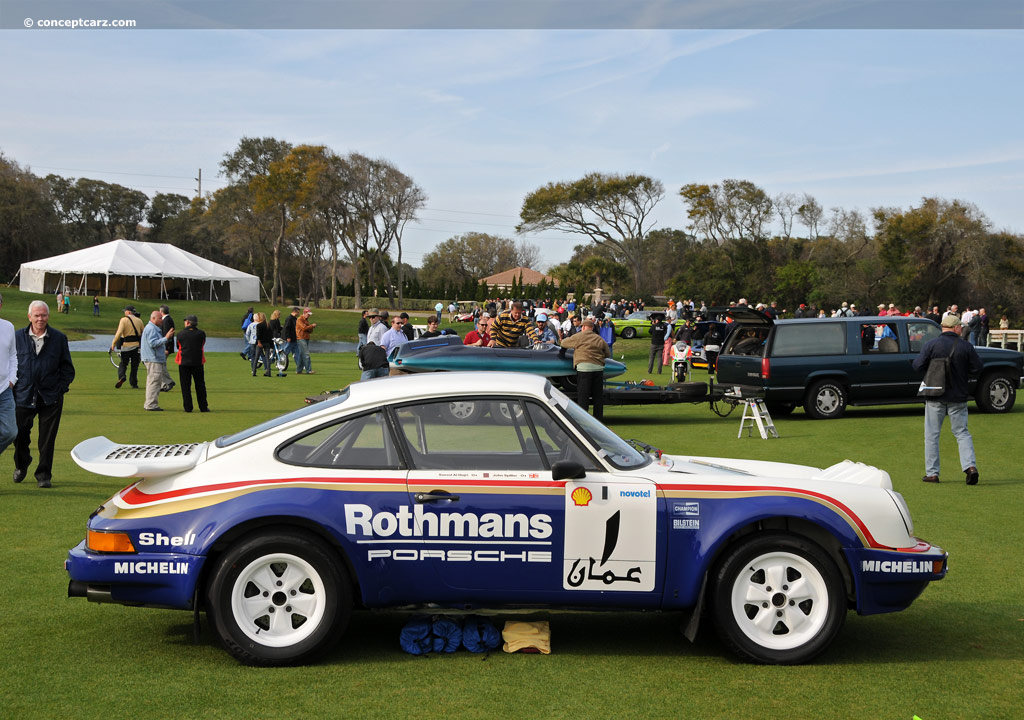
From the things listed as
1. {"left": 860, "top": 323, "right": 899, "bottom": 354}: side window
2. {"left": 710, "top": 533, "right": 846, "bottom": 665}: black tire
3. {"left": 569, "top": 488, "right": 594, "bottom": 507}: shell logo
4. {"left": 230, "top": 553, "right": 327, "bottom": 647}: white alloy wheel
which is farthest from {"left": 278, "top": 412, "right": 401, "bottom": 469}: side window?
{"left": 860, "top": 323, "right": 899, "bottom": 354}: side window

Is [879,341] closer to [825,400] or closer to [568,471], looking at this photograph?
[825,400]

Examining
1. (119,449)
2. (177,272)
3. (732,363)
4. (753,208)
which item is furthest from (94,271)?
(119,449)

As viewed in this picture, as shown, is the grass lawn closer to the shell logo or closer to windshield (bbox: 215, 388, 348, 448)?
windshield (bbox: 215, 388, 348, 448)

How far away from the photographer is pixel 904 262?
5669 cm

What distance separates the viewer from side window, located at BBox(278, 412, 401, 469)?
16.8 feet

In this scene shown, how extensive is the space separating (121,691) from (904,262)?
192 ft

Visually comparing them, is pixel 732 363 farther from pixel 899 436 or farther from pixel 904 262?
pixel 904 262

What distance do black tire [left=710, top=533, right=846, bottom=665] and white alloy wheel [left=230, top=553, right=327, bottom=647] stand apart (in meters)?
2.15

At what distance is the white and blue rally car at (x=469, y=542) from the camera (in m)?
4.94

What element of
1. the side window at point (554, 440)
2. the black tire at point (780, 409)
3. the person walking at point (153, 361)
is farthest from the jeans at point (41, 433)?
the black tire at point (780, 409)

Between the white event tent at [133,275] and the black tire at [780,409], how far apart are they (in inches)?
2517

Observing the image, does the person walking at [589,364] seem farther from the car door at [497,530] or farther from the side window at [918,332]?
the car door at [497,530]

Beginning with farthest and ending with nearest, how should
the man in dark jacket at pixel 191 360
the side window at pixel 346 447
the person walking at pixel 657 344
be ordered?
the person walking at pixel 657 344 → the man in dark jacket at pixel 191 360 → the side window at pixel 346 447

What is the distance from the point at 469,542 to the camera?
16.4 feet
